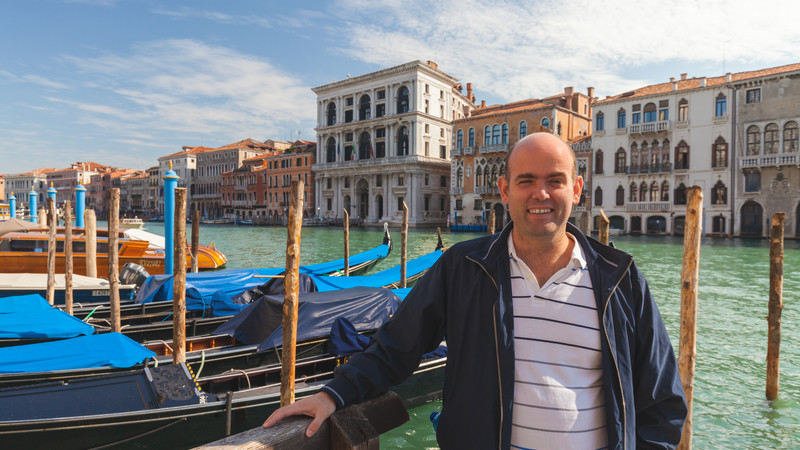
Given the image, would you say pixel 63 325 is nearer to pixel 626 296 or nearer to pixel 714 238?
pixel 626 296

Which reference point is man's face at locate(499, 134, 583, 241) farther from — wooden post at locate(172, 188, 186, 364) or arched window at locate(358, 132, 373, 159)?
arched window at locate(358, 132, 373, 159)

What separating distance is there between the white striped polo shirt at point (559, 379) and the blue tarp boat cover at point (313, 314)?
3.66 meters

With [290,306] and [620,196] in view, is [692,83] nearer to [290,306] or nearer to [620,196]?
[620,196]

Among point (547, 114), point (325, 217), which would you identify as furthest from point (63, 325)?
point (325, 217)

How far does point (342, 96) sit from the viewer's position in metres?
41.8

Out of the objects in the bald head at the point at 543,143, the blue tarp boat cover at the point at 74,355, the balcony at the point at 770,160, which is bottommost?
the blue tarp boat cover at the point at 74,355

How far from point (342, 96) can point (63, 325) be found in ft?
128

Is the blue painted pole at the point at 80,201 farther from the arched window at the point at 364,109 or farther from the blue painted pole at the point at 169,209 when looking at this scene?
the arched window at the point at 364,109

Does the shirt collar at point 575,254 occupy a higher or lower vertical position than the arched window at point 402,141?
lower

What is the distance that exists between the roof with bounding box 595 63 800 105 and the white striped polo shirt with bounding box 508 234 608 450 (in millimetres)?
A: 26389

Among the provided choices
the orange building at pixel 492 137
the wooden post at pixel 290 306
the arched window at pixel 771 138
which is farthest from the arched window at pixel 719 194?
the wooden post at pixel 290 306

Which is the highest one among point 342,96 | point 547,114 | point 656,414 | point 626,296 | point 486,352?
point 342,96

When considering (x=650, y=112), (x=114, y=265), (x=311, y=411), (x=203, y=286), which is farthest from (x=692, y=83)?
(x=311, y=411)

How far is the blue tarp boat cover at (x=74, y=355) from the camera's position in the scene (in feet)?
11.8
